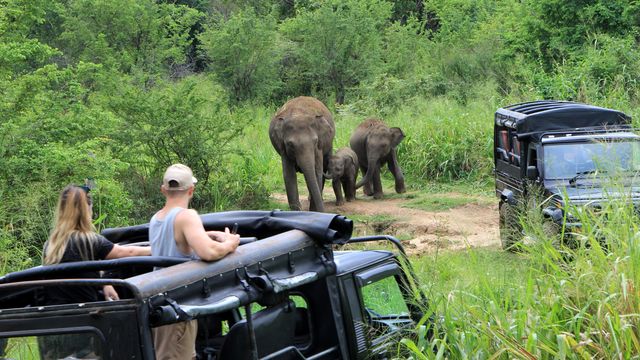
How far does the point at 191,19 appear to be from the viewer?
32.8m

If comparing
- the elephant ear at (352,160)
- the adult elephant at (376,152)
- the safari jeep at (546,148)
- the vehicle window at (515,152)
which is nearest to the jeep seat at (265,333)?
the safari jeep at (546,148)

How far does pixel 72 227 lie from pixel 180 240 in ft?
3.03

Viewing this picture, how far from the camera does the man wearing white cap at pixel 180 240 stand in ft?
15.8

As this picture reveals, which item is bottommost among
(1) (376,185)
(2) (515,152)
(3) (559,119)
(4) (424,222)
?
(4) (424,222)

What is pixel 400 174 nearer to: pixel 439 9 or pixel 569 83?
pixel 569 83

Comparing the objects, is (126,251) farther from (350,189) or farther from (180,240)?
(350,189)

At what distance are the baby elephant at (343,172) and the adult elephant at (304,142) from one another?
179mm

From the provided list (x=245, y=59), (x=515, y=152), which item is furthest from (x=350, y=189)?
(x=245, y=59)

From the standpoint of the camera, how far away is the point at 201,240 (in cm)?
490

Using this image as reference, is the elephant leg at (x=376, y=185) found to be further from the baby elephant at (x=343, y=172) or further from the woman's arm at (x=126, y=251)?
the woman's arm at (x=126, y=251)

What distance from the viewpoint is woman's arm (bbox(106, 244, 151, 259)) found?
5.79 m

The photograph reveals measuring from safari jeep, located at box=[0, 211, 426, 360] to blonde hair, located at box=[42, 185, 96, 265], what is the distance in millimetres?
409

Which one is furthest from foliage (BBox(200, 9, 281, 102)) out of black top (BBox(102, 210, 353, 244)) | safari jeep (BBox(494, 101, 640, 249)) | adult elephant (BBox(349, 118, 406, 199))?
black top (BBox(102, 210, 353, 244))

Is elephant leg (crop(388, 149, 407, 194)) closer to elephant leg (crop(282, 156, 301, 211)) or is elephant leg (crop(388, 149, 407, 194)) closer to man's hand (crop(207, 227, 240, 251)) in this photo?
elephant leg (crop(282, 156, 301, 211))
